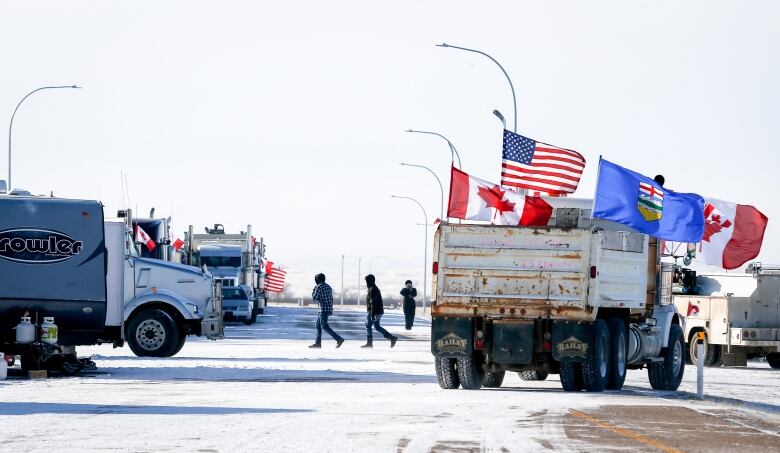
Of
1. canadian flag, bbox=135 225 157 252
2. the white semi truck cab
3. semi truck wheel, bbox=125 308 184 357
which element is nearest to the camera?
the white semi truck cab

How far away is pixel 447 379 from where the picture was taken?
77.2 feet

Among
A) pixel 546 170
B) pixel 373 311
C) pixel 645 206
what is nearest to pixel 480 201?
pixel 645 206

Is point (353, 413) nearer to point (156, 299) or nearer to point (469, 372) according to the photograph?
point (469, 372)

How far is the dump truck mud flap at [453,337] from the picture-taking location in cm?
2275

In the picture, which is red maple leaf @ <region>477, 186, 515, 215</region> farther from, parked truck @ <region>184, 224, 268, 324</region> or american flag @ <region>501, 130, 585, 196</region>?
parked truck @ <region>184, 224, 268, 324</region>

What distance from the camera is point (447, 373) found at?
23.5 m

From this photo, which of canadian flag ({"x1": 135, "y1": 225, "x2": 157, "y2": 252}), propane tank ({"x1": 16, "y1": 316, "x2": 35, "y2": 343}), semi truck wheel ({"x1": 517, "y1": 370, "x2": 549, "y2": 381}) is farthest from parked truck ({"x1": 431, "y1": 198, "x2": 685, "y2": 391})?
canadian flag ({"x1": 135, "y1": 225, "x2": 157, "y2": 252})

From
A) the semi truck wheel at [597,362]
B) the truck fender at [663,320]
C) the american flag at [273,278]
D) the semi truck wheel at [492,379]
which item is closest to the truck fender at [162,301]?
the semi truck wheel at [492,379]

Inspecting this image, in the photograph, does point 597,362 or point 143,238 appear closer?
point 597,362

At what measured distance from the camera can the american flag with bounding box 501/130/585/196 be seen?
3075cm

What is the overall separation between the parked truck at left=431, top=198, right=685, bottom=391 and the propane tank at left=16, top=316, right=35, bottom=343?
697 centimetres

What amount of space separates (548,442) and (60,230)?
44.4 ft

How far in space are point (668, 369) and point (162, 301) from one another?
10.8 meters

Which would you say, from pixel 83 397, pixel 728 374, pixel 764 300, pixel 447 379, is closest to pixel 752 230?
pixel 764 300
